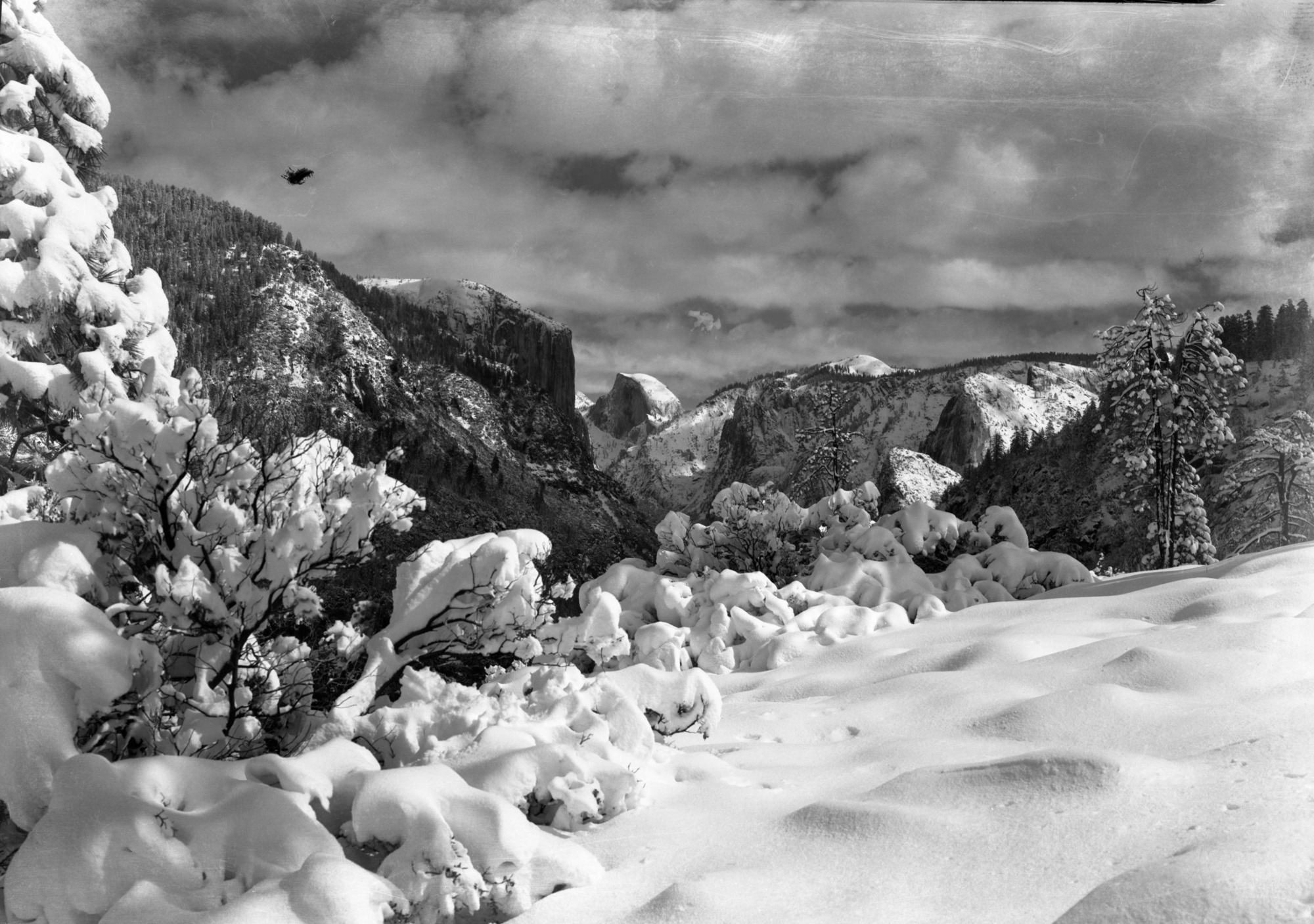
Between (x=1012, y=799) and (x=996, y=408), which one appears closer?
(x=1012, y=799)

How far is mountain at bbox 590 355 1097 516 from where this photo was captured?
86125 mm

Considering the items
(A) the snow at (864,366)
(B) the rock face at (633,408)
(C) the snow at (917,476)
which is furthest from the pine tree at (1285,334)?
(B) the rock face at (633,408)

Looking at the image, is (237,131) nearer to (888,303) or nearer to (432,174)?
(432,174)

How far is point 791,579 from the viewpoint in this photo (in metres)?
10.6

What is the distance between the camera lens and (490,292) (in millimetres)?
67125

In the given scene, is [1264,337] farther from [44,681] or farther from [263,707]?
[44,681]

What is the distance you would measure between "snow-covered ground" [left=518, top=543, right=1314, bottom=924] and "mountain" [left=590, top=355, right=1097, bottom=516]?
177 ft

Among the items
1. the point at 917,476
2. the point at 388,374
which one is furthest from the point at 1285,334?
the point at 917,476

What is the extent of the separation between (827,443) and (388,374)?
1747 centimetres

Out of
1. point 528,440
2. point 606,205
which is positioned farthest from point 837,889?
point 528,440

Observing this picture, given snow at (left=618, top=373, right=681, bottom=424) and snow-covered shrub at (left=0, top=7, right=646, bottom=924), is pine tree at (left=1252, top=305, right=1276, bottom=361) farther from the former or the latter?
snow at (left=618, top=373, right=681, bottom=424)

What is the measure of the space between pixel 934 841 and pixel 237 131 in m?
7.13

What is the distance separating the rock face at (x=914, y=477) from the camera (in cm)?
5772

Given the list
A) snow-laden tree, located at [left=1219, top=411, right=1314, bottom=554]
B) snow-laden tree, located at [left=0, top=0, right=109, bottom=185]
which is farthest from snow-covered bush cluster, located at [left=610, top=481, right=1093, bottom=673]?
snow-laden tree, located at [left=1219, top=411, right=1314, bottom=554]
